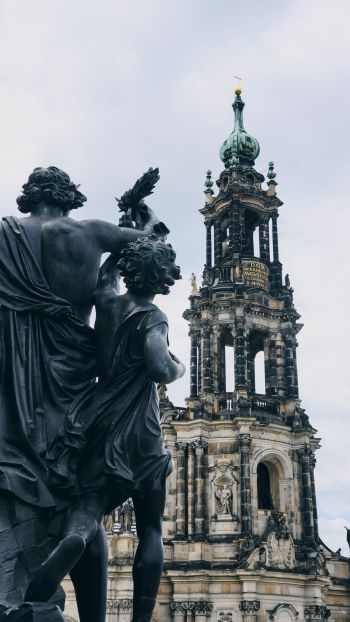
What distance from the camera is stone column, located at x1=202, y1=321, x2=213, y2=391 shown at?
38062 millimetres

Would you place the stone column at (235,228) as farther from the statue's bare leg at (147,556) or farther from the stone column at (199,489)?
the statue's bare leg at (147,556)

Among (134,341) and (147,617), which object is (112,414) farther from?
(147,617)

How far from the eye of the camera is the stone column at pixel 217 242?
140 feet

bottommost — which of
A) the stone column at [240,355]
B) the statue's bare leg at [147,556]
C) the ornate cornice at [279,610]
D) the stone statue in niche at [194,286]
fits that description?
the statue's bare leg at [147,556]

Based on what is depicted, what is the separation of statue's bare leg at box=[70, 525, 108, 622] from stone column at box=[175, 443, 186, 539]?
3181cm

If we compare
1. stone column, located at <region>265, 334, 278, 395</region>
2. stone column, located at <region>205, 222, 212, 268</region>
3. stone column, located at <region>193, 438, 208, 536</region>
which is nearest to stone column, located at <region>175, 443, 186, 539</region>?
stone column, located at <region>193, 438, 208, 536</region>

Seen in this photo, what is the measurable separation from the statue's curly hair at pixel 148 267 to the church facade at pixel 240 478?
94.8ft

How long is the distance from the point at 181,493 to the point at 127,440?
32.3 metres

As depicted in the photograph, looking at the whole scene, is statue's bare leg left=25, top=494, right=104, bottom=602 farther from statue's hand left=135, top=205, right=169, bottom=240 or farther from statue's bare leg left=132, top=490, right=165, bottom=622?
statue's hand left=135, top=205, right=169, bottom=240

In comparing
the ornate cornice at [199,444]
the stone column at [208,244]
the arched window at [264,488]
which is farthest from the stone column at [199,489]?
the stone column at [208,244]

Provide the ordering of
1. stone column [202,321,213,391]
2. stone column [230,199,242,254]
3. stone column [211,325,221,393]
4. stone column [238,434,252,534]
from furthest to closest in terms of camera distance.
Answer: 1. stone column [230,199,242,254]
2. stone column [211,325,221,393]
3. stone column [202,321,213,391]
4. stone column [238,434,252,534]

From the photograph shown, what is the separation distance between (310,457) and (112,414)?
112 ft

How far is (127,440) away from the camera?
4.32 meters

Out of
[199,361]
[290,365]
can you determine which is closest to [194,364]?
[199,361]
